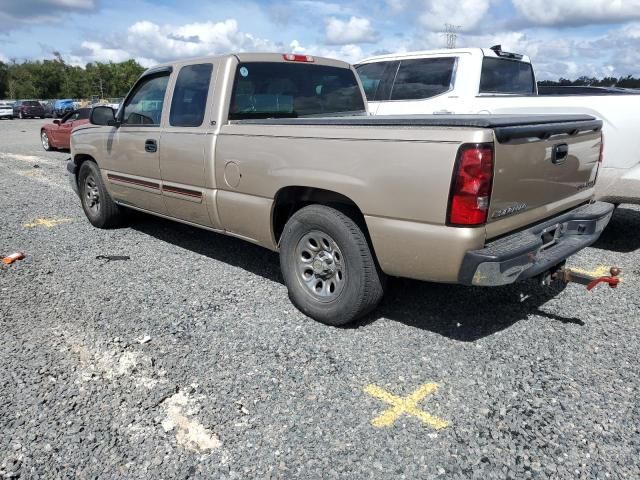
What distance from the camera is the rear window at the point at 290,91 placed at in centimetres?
435

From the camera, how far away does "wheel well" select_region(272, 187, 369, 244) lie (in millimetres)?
3549

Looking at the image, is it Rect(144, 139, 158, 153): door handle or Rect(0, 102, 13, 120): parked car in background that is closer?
Rect(144, 139, 158, 153): door handle

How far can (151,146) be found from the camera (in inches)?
193

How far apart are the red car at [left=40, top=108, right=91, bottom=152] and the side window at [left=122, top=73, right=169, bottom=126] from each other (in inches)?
421

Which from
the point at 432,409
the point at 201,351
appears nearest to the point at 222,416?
the point at 201,351

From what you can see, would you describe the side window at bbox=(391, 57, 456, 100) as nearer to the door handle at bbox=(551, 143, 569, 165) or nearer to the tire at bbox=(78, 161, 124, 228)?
the door handle at bbox=(551, 143, 569, 165)

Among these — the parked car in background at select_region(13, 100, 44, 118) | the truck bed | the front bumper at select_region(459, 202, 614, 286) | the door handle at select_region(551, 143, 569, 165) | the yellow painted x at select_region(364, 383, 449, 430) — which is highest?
the truck bed

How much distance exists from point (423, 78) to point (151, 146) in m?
3.91

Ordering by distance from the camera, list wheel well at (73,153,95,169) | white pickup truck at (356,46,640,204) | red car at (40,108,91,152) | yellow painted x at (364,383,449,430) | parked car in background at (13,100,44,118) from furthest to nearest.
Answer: parked car in background at (13,100,44,118) < red car at (40,108,91,152) < wheel well at (73,153,95,169) < white pickup truck at (356,46,640,204) < yellow painted x at (364,383,449,430)

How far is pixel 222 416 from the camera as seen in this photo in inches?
109

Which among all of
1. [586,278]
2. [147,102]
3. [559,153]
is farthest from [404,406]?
[147,102]

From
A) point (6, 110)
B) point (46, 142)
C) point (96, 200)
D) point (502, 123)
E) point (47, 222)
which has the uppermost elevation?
point (502, 123)

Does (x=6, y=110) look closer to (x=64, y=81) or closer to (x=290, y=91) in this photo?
(x=290, y=91)

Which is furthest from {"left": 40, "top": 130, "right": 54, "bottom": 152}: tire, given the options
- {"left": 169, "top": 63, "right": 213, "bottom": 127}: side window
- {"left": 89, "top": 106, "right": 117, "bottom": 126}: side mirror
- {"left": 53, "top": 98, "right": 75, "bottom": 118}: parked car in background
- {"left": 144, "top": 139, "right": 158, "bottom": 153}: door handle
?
{"left": 53, "top": 98, "right": 75, "bottom": 118}: parked car in background
